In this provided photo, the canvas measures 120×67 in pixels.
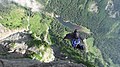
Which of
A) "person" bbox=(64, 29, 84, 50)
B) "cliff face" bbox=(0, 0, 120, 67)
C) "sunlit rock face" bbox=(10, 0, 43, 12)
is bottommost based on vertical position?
"person" bbox=(64, 29, 84, 50)

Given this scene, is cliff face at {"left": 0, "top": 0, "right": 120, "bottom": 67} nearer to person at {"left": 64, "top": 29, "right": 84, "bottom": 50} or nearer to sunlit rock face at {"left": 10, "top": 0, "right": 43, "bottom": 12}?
sunlit rock face at {"left": 10, "top": 0, "right": 43, "bottom": 12}

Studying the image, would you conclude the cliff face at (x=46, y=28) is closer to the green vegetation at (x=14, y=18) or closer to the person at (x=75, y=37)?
the green vegetation at (x=14, y=18)

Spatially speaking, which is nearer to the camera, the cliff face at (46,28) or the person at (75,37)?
the person at (75,37)

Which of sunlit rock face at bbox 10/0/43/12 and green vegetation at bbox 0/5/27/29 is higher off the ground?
sunlit rock face at bbox 10/0/43/12

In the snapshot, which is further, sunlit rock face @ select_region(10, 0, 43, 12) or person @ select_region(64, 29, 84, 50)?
sunlit rock face @ select_region(10, 0, 43, 12)

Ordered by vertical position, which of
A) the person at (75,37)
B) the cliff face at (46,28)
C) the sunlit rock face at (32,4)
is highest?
the sunlit rock face at (32,4)

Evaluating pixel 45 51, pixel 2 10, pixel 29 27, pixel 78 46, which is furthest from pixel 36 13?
pixel 78 46

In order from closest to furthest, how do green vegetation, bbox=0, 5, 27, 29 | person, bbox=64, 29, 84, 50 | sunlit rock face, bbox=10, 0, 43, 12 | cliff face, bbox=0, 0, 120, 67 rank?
person, bbox=64, 29, 84, 50, cliff face, bbox=0, 0, 120, 67, green vegetation, bbox=0, 5, 27, 29, sunlit rock face, bbox=10, 0, 43, 12

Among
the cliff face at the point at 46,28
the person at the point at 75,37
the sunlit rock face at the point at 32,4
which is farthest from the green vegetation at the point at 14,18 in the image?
the person at the point at 75,37

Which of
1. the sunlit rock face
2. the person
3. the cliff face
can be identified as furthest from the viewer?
the sunlit rock face

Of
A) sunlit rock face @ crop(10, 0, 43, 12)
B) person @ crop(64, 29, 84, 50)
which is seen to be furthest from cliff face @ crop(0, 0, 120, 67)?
person @ crop(64, 29, 84, 50)

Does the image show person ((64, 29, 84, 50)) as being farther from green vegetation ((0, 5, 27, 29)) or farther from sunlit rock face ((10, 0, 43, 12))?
sunlit rock face ((10, 0, 43, 12))
